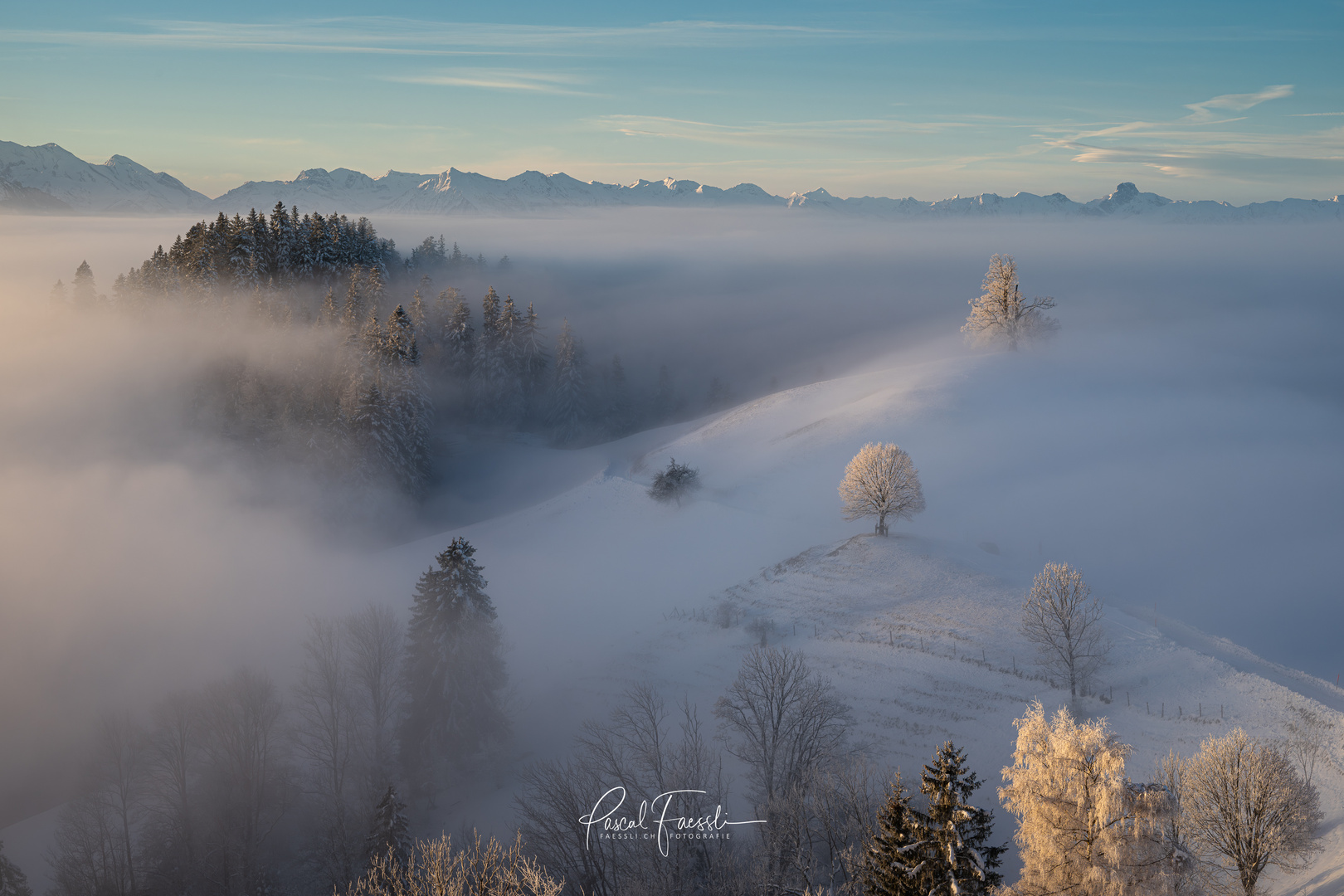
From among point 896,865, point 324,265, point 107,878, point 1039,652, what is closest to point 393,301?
point 324,265

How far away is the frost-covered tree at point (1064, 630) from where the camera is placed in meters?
30.6

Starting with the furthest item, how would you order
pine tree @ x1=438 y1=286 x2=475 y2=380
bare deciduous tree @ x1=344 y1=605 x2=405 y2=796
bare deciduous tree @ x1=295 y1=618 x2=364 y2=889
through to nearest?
pine tree @ x1=438 y1=286 x2=475 y2=380 < bare deciduous tree @ x1=344 y1=605 x2=405 y2=796 < bare deciduous tree @ x1=295 y1=618 x2=364 y2=889

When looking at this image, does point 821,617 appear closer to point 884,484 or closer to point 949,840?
point 884,484

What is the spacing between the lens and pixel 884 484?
4147cm

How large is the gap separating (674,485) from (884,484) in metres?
19.1

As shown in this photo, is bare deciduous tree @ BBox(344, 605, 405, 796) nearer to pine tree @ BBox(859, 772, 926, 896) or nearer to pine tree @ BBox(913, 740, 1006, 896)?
pine tree @ BBox(859, 772, 926, 896)

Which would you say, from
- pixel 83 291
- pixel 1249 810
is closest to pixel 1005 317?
pixel 1249 810

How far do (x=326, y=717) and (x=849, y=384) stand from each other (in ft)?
169

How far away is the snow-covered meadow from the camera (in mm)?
32781

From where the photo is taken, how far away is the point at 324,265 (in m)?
84.9

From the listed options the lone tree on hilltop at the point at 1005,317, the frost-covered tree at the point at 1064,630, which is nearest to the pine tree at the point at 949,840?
the frost-covered tree at the point at 1064,630

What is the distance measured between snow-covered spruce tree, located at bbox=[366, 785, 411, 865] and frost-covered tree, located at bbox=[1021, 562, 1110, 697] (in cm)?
2595

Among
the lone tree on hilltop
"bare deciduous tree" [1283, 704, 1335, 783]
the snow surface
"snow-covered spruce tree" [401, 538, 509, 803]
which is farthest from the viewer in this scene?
the lone tree on hilltop

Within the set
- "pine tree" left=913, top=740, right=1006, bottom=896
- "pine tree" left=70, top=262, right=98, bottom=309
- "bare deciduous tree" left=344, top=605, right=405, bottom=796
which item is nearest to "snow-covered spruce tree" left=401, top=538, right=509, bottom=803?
"bare deciduous tree" left=344, top=605, right=405, bottom=796
